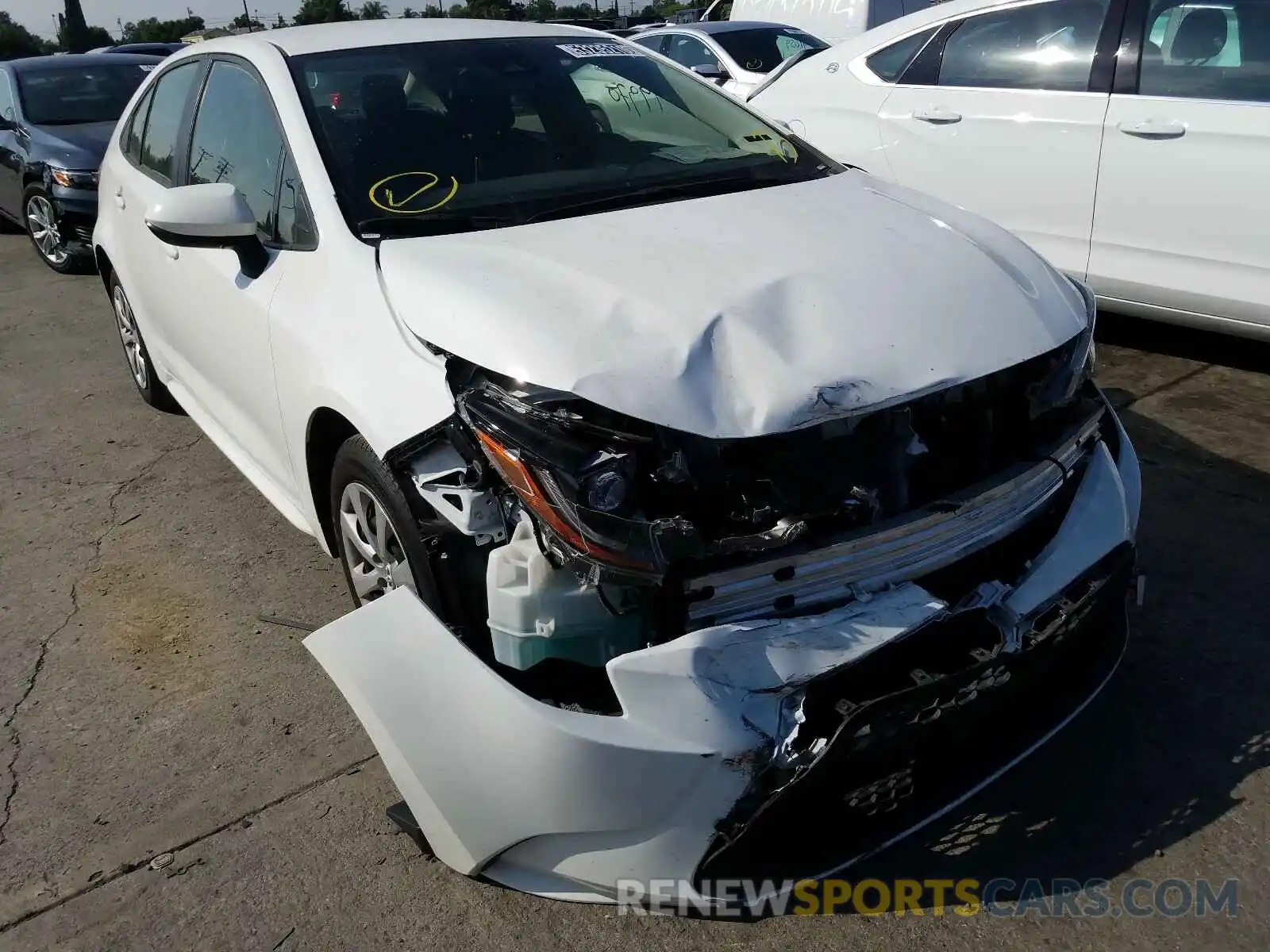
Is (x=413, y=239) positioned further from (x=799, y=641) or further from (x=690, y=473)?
(x=799, y=641)

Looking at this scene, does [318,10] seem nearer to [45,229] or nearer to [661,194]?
[45,229]

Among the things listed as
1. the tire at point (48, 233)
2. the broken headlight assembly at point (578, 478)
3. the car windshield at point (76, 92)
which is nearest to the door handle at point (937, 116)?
the broken headlight assembly at point (578, 478)

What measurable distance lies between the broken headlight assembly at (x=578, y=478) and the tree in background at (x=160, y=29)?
56713mm

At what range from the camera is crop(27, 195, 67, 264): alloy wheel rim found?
27.0ft

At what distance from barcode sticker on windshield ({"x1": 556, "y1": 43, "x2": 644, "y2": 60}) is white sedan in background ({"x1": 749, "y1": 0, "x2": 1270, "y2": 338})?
1.99 metres

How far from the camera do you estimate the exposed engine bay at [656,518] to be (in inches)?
77.1

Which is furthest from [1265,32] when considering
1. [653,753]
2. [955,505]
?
[653,753]

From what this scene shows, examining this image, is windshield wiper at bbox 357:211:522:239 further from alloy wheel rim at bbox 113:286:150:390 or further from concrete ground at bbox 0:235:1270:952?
alloy wheel rim at bbox 113:286:150:390

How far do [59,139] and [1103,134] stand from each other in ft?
24.2

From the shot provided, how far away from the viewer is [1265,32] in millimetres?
4297

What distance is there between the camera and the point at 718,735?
74.4 inches

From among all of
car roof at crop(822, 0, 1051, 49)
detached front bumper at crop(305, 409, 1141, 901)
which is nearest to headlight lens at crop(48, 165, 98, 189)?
car roof at crop(822, 0, 1051, 49)

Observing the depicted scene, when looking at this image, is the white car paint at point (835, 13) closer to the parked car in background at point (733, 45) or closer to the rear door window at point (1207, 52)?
the parked car in background at point (733, 45)

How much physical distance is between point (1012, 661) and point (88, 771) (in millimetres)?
2234
